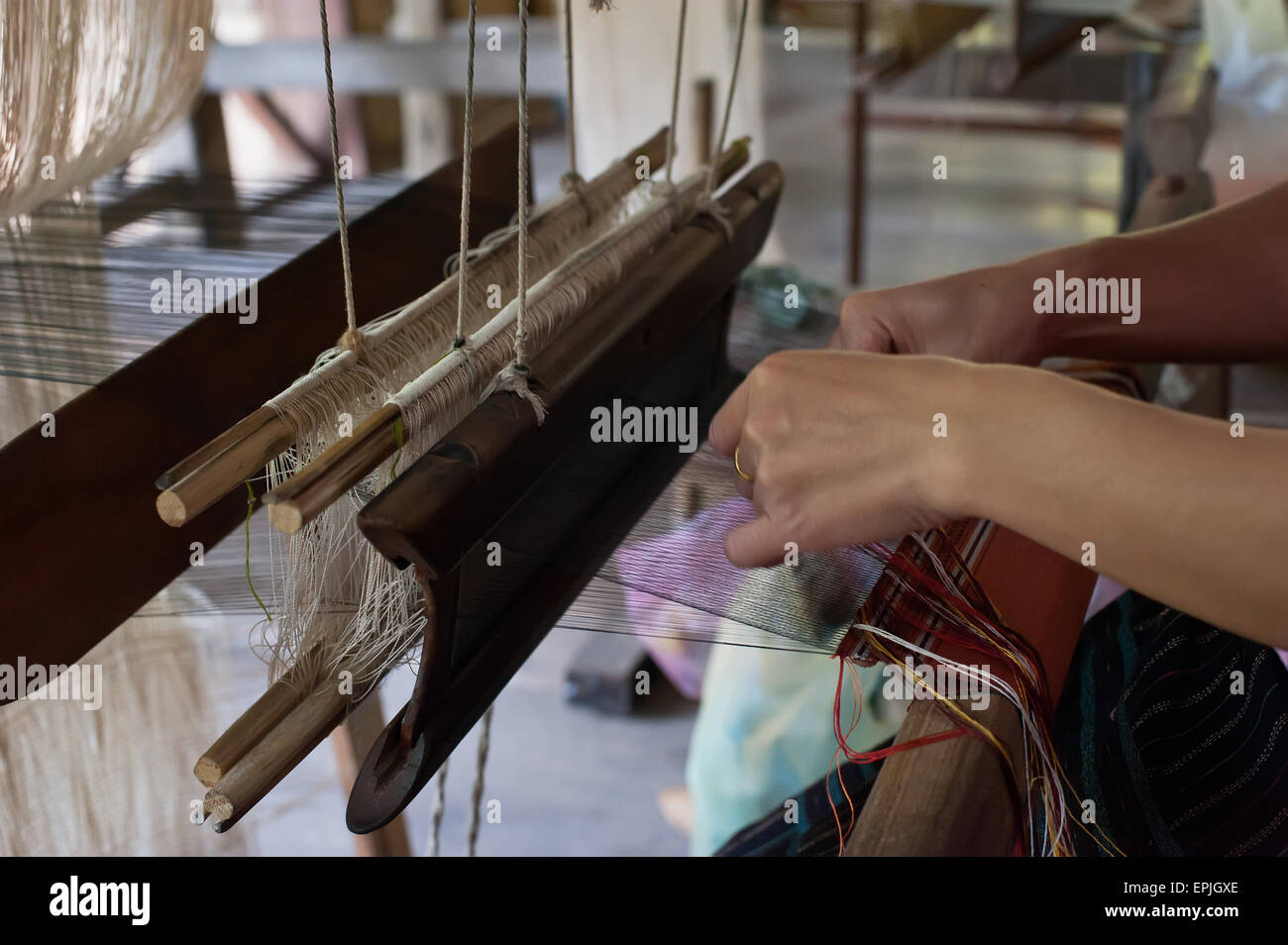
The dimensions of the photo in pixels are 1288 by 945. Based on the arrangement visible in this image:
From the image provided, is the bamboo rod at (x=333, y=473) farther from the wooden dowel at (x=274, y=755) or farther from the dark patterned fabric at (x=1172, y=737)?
the dark patterned fabric at (x=1172, y=737)

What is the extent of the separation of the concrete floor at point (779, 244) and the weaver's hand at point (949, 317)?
0.87 meters

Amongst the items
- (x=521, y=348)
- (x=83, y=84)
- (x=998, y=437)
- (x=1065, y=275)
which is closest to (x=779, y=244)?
(x=83, y=84)

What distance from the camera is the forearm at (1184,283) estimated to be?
2.90 ft

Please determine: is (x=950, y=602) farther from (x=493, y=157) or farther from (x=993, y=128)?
(x=993, y=128)

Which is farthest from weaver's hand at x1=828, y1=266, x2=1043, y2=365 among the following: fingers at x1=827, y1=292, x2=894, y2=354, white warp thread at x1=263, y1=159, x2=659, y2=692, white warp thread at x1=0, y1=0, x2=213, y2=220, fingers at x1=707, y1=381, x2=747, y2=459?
white warp thread at x1=0, y1=0, x2=213, y2=220

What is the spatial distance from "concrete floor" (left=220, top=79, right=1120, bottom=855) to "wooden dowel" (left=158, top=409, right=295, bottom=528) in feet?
2.67

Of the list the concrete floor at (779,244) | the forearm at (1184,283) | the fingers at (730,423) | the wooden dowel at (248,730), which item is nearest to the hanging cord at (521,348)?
the fingers at (730,423)

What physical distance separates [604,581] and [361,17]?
5.40 metres

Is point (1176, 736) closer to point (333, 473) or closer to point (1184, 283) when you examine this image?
point (1184, 283)

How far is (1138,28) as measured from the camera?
279cm

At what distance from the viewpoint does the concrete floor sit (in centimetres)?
204

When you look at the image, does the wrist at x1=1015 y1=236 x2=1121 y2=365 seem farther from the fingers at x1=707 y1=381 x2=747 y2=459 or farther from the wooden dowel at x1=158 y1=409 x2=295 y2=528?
the wooden dowel at x1=158 y1=409 x2=295 y2=528

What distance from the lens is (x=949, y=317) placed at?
864mm
